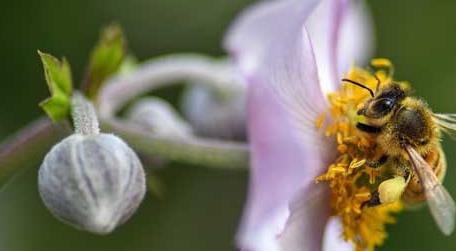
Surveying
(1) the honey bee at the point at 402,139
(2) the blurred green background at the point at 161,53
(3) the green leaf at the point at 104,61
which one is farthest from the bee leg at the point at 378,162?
(2) the blurred green background at the point at 161,53

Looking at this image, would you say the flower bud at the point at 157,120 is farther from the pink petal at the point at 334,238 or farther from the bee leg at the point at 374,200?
the bee leg at the point at 374,200

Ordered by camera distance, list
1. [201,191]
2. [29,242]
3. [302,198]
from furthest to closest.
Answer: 1. [201,191]
2. [29,242]
3. [302,198]

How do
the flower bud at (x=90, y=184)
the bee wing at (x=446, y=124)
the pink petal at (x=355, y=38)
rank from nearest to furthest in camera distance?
the flower bud at (x=90, y=184), the bee wing at (x=446, y=124), the pink petal at (x=355, y=38)

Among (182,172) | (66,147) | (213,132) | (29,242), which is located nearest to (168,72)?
(213,132)

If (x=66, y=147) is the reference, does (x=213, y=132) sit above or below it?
below

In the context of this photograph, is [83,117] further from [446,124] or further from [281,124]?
[446,124]

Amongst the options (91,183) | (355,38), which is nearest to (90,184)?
(91,183)

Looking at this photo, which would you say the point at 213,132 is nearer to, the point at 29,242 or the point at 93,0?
the point at 29,242
